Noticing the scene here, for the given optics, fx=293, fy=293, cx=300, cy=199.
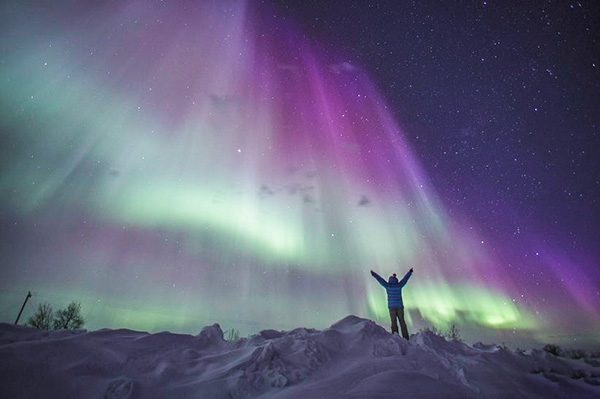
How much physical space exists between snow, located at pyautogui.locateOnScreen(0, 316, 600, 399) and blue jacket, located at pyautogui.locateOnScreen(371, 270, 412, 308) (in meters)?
3.16

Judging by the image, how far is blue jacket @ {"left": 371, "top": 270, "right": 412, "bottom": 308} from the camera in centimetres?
1098

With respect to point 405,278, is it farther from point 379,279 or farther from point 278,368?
point 278,368

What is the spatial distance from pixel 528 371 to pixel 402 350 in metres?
2.69

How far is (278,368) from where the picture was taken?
5.79m

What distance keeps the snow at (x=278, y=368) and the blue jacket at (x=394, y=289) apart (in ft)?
10.4

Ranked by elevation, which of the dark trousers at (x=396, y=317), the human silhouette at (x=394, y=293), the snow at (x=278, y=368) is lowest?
the snow at (x=278, y=368)

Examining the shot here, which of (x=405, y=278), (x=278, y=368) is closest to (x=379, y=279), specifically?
(x=405, y=278)

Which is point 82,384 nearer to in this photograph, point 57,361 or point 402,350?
point 57,361

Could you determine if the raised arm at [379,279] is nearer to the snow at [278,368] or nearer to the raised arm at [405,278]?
the raised arm at [405,278]

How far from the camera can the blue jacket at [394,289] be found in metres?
11.0

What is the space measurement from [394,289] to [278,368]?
6.67 meters

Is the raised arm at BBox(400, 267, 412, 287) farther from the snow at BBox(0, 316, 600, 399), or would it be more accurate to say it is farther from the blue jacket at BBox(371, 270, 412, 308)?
the snow at BBox(0, 316, 600, 399)

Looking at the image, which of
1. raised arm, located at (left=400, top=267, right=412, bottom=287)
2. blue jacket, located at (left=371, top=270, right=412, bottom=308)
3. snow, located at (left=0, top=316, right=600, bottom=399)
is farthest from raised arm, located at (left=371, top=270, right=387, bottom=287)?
snow, located at (left=0, top=316, right=600, bottom=399)


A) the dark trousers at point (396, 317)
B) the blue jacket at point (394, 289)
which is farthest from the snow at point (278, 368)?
the blue jacket at point (394, 289)
